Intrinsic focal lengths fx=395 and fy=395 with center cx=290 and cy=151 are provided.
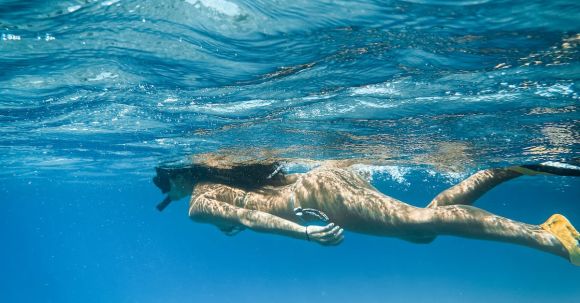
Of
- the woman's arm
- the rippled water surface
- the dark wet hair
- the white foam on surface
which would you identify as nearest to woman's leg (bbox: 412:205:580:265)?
the woman's arm

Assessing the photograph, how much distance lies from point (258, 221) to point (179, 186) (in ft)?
15.8

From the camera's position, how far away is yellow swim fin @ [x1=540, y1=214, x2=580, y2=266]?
6.86 m

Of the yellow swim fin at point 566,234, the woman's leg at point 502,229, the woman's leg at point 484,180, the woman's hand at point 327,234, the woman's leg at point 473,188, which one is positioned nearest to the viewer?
the woman's hand at point 327,234

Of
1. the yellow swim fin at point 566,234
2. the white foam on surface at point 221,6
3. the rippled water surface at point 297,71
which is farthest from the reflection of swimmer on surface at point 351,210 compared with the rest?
the white foam on surface at point 221,6

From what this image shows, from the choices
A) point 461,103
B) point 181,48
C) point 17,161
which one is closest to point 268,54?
point 181,48

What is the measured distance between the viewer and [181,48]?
7891 mm

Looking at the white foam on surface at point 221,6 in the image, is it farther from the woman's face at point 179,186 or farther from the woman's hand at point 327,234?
the woman's face at point 179,186

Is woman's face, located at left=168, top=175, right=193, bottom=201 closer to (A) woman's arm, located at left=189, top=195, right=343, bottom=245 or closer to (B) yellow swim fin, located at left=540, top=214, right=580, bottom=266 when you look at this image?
(A) woman's arm, located at left=189, top=195, right=343, bottom=245

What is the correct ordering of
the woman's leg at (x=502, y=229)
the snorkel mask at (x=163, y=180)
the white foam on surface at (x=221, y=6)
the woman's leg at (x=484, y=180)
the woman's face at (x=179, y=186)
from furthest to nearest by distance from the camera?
the woman's face at (x=179, y=186) → the snorkel mask at (x=163, y=180) → the woman's leg at (x=484, y=180) → the woman's leg at (x=502, y=229) → the white foam on surface at (x=221, y=6)

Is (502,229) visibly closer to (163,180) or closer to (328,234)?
(328,234)

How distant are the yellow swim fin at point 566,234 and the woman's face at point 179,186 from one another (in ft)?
28.7

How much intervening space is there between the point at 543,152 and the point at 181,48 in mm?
15814

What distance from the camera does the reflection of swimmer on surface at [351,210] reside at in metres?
6.78

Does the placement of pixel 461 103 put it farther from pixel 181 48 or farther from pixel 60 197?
pixel 60 197
